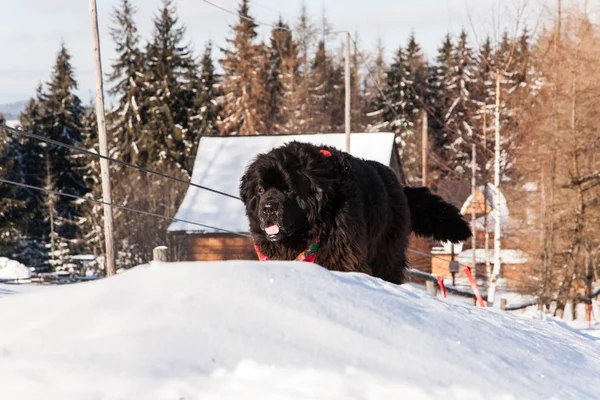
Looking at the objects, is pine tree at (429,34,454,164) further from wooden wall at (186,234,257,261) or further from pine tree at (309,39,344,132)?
wooden wall at (186,234,257,261)

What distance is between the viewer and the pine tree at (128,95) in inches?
1497

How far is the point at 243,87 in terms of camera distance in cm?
4088

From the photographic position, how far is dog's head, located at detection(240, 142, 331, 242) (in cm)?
514

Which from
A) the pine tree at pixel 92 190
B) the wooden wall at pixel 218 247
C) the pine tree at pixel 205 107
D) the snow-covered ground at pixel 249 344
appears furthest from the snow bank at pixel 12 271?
the snow-covered ground at pixel 249 344

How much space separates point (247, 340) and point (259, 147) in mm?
25948

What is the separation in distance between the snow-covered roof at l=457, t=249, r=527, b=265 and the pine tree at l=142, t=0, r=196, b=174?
15702mm

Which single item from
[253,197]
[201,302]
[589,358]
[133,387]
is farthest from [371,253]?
[133,387]

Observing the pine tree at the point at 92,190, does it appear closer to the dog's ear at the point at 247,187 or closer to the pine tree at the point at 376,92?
the pine tree at the point at 376,92

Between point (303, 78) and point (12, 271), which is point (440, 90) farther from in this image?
point (12, 271)

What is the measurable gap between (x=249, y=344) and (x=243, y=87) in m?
39.3

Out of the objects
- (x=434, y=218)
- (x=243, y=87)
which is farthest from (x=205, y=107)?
(x=434, y=218)

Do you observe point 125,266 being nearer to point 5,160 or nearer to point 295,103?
point 5,160


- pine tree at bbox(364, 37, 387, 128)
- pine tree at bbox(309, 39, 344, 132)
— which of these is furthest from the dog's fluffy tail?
pine tree at bbox(364, 37, 387, 128)

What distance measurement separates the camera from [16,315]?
8.06ft
